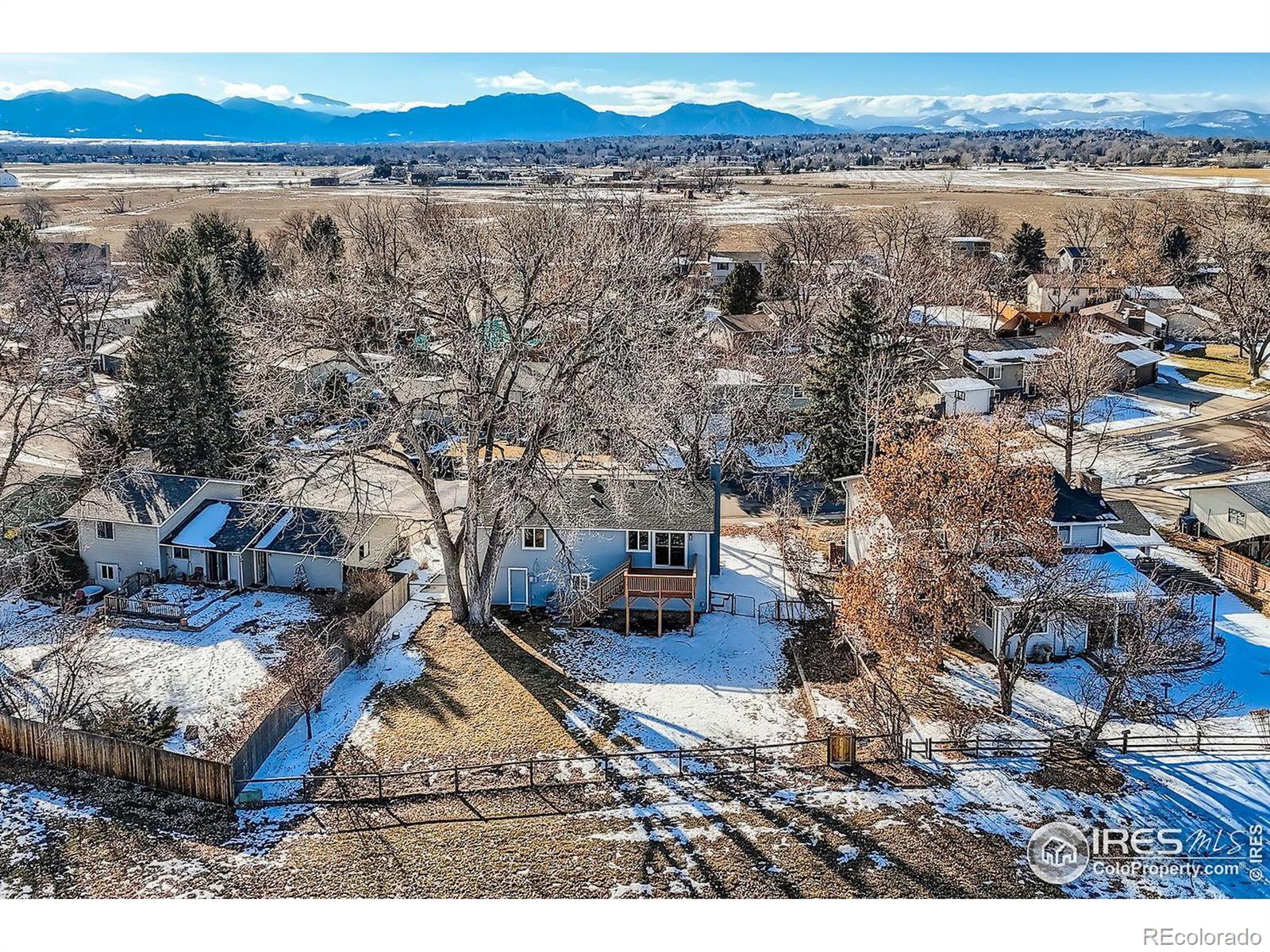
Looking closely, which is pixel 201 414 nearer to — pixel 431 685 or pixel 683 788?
pixel 431 685

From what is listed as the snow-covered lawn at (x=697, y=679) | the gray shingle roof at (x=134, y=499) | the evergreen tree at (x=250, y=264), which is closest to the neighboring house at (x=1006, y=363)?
the snow-covered lawn at (x=697, y=679)

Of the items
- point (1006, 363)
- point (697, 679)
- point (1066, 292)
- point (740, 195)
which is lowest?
point (697, 679)

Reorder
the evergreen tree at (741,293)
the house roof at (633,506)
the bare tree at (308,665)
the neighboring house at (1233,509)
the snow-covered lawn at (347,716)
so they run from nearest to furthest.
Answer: the snow-covered lawn at (347,716) < the bare tree at (308,665) < the house roof at (633,506) < the neighboring house at (1233,509) < the evergreen tree at (741,293)

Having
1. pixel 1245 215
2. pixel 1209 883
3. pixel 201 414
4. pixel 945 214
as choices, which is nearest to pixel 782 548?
pixel 1209 883

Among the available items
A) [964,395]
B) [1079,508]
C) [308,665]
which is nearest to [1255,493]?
[1079,508]

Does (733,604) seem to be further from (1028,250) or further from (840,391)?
(1028,250)

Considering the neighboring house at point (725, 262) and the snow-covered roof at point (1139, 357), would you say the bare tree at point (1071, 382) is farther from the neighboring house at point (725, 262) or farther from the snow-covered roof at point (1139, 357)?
the neighboring house at point (725, 262)

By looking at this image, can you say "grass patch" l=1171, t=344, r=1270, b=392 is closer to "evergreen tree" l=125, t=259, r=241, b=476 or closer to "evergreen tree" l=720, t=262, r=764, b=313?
"evergreen tree" l=720, t=262, r=764, b=313
